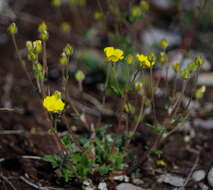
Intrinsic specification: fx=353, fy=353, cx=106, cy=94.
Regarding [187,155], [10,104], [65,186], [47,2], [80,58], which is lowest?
[65,186]

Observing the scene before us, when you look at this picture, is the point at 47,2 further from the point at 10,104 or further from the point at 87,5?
the point at 10,104

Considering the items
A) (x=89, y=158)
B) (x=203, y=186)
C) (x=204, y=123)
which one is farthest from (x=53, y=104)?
(x=204, y=123)

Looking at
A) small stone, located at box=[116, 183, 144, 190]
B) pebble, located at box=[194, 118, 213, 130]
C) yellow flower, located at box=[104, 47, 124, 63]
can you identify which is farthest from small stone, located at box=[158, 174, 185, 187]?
yellow flower, located at box=[104, 47, 124, 63]

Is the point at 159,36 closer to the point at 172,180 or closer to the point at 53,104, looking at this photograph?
the point at 172,180

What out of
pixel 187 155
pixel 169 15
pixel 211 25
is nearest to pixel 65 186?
pixel 187 155

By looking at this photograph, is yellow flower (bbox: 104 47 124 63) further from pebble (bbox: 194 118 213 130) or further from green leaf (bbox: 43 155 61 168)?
pebble (bbox: 194 118 213 130)
